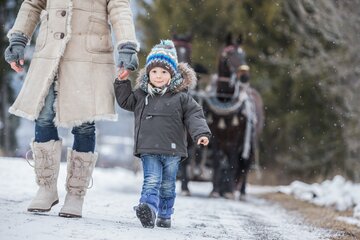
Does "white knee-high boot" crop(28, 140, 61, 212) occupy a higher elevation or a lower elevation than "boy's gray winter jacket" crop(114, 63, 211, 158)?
lower

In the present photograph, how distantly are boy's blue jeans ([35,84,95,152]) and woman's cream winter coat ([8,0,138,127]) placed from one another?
7 centimetres

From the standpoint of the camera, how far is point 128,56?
19.6 ft

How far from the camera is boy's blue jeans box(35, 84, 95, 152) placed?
6.08m

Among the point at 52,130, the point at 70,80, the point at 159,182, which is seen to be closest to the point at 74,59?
the point at 70,80

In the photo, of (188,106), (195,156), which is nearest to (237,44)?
(195,156)

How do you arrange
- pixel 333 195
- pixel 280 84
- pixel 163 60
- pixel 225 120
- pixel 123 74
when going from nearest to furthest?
pixel 123 74 < pixel 163 60 < pixel 333 195 < pixel 225 120 < pixel 280 84

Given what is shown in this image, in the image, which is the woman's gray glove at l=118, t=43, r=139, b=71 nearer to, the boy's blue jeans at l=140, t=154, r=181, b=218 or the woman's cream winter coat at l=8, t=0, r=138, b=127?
the woman's cream winter coat at l=8, t=0, r=138, b=127

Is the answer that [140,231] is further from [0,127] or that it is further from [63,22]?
[0,127]

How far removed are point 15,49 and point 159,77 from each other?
1.09m

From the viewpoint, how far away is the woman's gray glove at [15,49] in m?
6.04

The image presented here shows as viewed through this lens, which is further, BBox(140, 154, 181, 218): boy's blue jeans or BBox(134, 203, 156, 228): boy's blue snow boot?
BBox(140, 154, 181, 218): boy's blue jeans

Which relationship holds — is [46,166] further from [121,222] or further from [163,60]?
[163,60]

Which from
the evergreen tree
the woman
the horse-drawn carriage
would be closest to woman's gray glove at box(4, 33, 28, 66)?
the woman

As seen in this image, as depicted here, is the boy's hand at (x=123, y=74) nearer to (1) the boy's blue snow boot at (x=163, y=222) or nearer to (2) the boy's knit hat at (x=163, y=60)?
(2) the boy's knit hat at (x=163, y=60)
